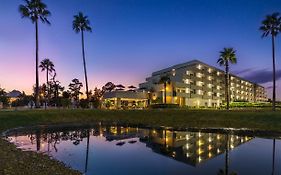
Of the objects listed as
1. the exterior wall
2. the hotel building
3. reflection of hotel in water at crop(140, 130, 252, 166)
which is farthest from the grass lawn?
the hotel building

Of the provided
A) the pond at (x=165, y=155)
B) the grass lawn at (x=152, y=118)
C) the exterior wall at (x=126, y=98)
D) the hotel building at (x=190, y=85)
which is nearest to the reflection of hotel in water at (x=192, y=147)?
the pond at (x=165, y=155)

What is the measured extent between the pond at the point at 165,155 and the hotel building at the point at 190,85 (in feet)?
218

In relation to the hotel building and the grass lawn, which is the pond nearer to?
the grass lawn

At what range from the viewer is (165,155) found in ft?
79.3

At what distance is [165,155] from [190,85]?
8498cm

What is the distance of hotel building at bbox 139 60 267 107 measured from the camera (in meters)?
102

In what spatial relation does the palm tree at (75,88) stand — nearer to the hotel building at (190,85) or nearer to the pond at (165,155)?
the hotel building at (190,85)

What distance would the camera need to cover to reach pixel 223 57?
80438mm

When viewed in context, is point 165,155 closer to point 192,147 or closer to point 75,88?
point 192,147

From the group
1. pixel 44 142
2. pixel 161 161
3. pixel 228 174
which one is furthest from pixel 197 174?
pixel 44 142

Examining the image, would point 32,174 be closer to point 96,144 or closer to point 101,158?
point 101,158

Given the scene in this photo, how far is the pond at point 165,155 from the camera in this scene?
1883cm

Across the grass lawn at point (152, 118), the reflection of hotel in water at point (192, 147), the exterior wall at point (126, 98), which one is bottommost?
the reflection of hotel in water at point (192, 147)

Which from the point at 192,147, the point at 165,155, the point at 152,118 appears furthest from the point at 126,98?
the point at 165,155
